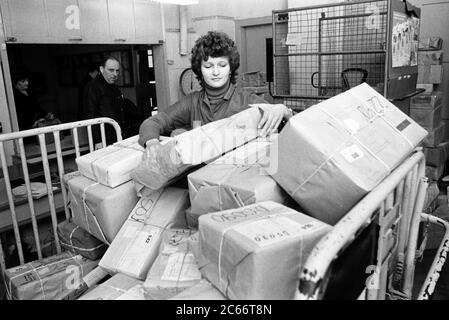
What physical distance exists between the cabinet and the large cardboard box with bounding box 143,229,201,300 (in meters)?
3.32

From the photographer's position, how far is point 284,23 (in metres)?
4.11

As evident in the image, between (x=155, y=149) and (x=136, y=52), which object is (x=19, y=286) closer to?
(x=155, y=149)

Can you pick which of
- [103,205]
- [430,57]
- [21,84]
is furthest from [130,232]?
[430,57]

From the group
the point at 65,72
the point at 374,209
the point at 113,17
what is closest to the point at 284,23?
the point at 113,17

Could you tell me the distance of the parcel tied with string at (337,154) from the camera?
1.26m

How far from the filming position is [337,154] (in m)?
1.28

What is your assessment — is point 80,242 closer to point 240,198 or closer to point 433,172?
point 240,198

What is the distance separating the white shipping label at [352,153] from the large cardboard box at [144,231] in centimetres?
77

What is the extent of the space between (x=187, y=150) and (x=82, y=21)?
3.65 m

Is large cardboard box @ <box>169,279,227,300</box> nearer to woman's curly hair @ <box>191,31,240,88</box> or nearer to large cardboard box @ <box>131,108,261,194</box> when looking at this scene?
large cardboard box @ <box>131,108,261,194</box>

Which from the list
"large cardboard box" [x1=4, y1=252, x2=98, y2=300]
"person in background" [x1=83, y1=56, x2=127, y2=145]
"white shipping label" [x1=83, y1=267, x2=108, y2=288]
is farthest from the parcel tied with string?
"person in background" [x1=83, y1=56, x2=127, y2=145]

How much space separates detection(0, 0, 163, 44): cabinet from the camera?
3.88 metres

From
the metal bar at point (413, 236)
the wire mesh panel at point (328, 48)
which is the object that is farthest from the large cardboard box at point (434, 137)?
the metal bar at point (413, 236)
